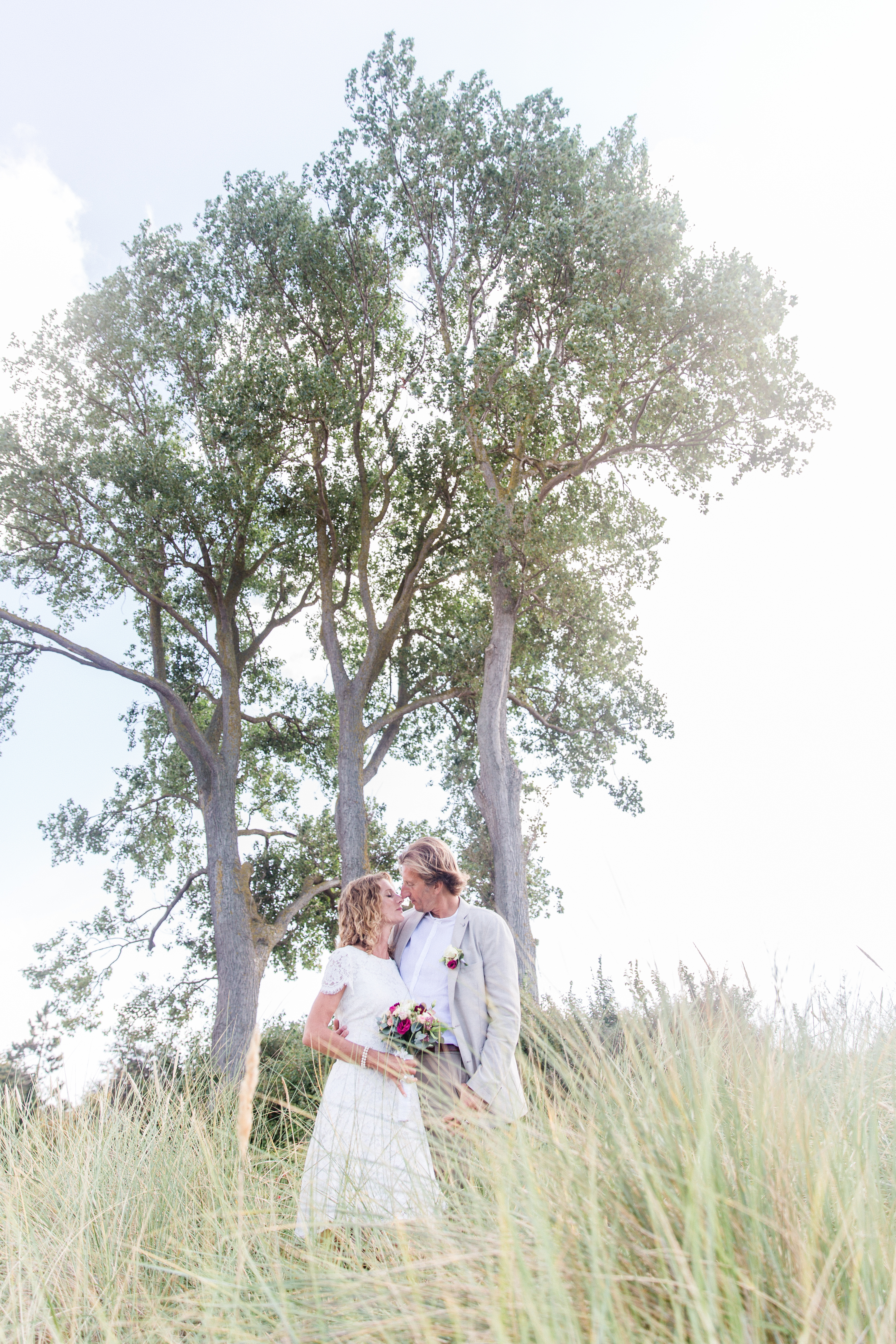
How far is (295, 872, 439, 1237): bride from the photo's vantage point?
2.45 meters

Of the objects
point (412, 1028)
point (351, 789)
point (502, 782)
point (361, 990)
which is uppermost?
point (351, 789)

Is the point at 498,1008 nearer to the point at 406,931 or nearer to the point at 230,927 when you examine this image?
the point at 406,931

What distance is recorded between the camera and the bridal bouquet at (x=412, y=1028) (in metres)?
3.61

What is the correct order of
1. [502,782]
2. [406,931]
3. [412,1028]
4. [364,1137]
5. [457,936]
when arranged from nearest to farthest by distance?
[364,1137] → [412,1028] → [457,936] → [406,931] → [502,782]

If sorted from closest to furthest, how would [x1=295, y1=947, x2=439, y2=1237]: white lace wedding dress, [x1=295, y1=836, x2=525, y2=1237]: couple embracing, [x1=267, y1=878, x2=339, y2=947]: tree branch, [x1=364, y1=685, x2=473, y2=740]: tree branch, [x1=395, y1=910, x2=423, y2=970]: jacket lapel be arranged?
1. [x1=295, y1=947, x2=439, y2=1237]: white lace wedding dress
2. [x1=295, y1=836, x2=525, y2=1237]: couple embracing
3. [x1=395, y1=910, x2=423, y2=970]: jacket lapel
4. [x1=267, y1=878, x2=339, y2=947]: tree branch
5. [x1=364, y1=685, x2=473, y2=740]: tree branch

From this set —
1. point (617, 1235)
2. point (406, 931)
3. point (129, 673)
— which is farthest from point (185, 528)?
point (617, 1235)

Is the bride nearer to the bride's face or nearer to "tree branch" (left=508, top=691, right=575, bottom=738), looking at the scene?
the bride's face

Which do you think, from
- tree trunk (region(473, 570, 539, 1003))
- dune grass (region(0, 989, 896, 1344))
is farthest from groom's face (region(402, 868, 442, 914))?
tree trunk (region(473, 570, 539, 1003))

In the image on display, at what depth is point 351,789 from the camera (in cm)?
1312

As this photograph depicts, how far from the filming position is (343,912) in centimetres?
423

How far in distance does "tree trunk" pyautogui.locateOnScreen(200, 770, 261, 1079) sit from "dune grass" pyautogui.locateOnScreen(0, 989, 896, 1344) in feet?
30.6

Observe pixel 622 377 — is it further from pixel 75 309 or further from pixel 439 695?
pixel 75 309

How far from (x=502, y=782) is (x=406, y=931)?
24.7 feet

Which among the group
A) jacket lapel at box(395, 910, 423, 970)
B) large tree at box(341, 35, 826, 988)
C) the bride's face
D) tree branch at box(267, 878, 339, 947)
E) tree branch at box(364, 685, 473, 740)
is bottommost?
jacket lapel at box(395, 910, 423, 970)
